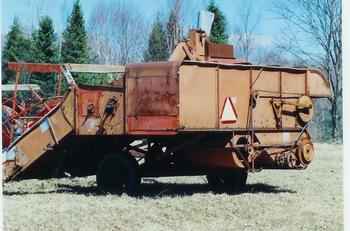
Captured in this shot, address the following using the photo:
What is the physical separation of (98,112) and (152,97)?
1.03 metres

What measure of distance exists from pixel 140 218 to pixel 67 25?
11.5 feet

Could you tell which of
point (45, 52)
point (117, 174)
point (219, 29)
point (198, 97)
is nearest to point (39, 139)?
point (117, 174)

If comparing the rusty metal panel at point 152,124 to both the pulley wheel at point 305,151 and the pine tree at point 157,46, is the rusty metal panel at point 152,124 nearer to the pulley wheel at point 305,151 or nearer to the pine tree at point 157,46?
the pulley wheel at point 305,151

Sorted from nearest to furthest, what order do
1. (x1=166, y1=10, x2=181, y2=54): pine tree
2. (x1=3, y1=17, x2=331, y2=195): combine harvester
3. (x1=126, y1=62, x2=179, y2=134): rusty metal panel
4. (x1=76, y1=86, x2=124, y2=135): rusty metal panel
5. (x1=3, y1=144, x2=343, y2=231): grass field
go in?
(x1=3, y1=144, x2=343, y2=231): grass field < (x1=126, y1=62, x2=179, y2=134): rusty metal panel < (x1=3, y1=17, x2=331, y2=195): combine harvester < (x1=76, y1=86, x2=124, y2=135): rusty metal panel < (x1=166, y1=10, x2=181, y2=54): pine tree

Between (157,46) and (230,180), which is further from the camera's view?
(157,46)

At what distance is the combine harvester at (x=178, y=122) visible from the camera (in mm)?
9531

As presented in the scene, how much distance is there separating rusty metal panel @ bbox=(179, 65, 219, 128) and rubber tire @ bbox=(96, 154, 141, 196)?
4.85 ft

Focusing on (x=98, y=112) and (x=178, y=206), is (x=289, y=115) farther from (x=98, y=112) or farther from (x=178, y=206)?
(x=98, y=112)

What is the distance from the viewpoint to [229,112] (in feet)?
32.7

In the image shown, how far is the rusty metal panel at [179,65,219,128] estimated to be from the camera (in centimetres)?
936

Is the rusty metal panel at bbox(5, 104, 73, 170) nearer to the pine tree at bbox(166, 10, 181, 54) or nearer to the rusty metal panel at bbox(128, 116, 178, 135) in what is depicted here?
the rusty metal panel at bbox(128, 116, 178, 135)

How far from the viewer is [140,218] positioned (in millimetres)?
8141

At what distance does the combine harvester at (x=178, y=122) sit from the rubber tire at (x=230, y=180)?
19mm

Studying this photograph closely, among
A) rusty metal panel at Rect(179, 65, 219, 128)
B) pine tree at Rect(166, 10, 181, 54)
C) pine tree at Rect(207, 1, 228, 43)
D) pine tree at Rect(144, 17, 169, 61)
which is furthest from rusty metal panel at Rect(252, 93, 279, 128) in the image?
pine tree at Rect(207, 1, 228, 43)
